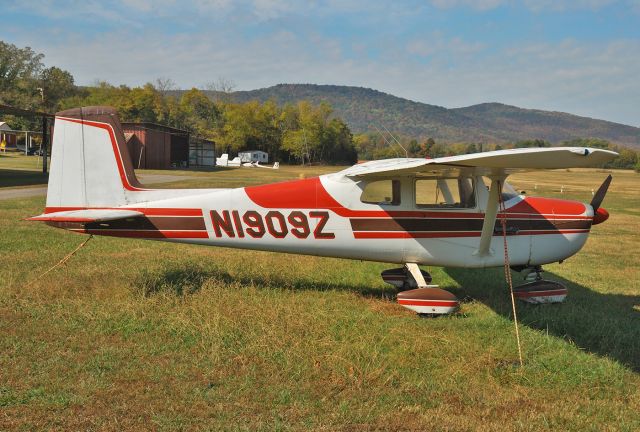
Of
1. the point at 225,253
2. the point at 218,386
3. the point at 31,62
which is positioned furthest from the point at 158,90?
the point at 218,386

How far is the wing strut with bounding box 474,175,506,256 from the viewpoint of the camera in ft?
19.7

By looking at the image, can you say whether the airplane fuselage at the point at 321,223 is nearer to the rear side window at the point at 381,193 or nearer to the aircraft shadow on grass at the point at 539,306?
→ the rear side window at the point at 381,193

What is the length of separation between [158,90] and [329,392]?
102945 millimetres

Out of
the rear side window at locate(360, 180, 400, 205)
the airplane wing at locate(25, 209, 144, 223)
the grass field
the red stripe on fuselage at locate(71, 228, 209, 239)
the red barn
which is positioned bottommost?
→ the grass field

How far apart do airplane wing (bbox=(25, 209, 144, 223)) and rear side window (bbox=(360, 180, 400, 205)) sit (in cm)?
309

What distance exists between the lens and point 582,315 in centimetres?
638

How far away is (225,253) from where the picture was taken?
10297 millimetres

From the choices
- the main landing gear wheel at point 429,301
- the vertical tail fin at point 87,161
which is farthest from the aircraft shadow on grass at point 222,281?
the vertical tail fin at point 87,161

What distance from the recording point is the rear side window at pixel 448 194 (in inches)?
264

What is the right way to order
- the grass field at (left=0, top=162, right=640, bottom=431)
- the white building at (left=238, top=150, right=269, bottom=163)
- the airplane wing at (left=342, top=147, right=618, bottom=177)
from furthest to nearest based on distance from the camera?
the white building at (left=238, top=150, right=269, bottom=163), the airplane wing at (left=342, top=147, right=618, bottom=177), the grass field at (left=0, top=162, right=640, bottom=431)

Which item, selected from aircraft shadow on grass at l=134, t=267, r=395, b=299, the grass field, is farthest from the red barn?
the grass field

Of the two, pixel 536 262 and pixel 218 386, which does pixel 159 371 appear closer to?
pixel 218 386

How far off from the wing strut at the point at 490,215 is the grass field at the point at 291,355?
2.79ft

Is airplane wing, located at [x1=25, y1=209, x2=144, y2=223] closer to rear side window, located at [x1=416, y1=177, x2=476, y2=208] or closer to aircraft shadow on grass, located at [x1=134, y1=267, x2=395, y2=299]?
aircraft shadow on grass, located at [x1=134, y1=267, x2=395, y2=299]
